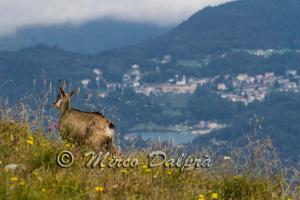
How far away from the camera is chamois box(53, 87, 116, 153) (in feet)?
38.7

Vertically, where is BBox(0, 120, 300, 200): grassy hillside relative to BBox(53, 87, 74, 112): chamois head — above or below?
below

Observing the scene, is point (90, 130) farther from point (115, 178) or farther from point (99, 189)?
point (99, 189)

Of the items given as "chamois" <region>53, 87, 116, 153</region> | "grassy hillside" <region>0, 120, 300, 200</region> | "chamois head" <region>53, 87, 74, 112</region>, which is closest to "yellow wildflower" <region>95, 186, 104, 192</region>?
"grassy hillside" <region>0, 120, 300, 200</region>

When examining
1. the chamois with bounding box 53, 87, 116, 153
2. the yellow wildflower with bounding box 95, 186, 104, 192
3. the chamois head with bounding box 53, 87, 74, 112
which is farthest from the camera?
the chamois head with bounding box 53, 87, 74, 112

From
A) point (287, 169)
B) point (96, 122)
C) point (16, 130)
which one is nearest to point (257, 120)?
point (287, 169)

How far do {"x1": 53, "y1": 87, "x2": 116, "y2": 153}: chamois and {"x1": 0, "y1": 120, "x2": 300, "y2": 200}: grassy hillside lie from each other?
0.63 m

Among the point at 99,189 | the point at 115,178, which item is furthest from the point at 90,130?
the point at 99,189

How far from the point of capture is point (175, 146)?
39.0ft

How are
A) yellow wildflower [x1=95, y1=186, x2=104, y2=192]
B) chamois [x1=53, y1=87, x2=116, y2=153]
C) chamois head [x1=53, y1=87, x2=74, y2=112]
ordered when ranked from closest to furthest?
yellow wildflower [x1=95, y1=186, x2=104, y2=192], chamois [x1=53, y1=87, x2=116, y2=153], chamois head [x1=53, y1=87, x2=74, y2=112]

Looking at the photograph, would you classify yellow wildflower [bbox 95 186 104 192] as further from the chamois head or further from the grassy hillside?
the chamois head

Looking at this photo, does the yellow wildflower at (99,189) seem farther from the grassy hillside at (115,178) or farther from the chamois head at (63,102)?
the chamois head at (63,102)

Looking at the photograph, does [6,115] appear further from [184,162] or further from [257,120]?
[257,120]

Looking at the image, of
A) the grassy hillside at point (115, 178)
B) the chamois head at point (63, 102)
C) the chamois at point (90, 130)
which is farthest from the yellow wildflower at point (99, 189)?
the chamois head at point (63, 102)

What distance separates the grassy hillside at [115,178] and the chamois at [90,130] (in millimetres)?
628
